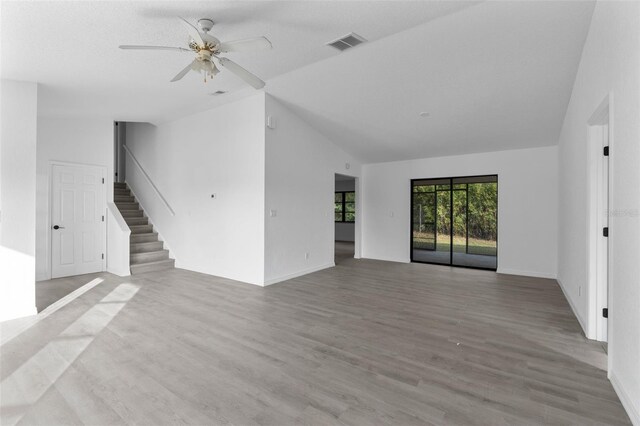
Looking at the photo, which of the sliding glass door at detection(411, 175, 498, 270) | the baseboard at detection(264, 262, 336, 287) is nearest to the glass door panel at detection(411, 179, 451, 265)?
the sliding glass door at detection(411, 175, 498, 270)

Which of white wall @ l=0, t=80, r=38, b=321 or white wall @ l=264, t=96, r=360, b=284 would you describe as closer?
white wall @ l=0, t=80, r=38, b=321

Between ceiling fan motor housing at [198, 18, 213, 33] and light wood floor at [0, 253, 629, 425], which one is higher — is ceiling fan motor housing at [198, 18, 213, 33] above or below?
above

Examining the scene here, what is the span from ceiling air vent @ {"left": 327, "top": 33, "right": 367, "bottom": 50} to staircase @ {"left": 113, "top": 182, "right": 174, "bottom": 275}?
17.6ft

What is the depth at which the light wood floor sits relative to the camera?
2.02 m

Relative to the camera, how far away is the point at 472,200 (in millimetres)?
7129

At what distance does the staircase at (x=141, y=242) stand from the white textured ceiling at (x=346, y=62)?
2448mm

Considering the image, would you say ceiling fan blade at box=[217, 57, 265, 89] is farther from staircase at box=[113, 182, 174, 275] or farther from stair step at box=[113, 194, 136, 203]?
stair step at box=[113, 194, 136, 203]

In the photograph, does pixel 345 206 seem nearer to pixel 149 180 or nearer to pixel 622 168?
pixel 149 180

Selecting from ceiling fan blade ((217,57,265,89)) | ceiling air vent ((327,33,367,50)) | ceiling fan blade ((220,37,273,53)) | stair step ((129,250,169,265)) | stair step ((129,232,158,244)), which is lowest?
stair step ((129,250,169,265))

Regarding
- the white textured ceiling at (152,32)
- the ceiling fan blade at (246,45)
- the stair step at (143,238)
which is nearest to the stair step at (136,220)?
the stair step at (143,238)

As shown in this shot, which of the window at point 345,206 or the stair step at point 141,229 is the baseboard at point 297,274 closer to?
the stair step at point 141,229

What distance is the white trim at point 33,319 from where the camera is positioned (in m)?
3.24

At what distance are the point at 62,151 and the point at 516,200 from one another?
28.9ft

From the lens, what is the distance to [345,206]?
1261 centimetres
